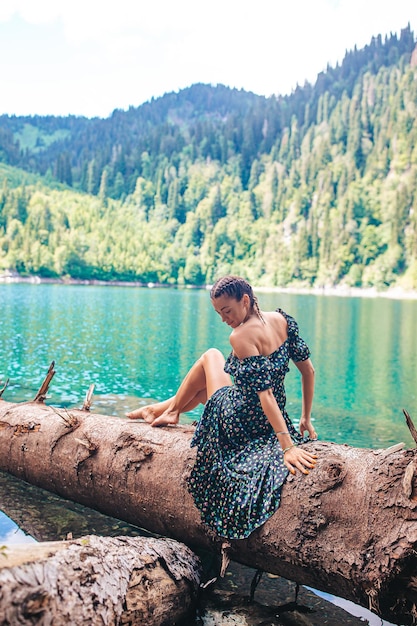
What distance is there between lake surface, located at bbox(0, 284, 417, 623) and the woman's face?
3.05m

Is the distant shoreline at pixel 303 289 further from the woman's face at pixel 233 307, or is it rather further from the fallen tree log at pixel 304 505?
the woman's face at pixel 233 307

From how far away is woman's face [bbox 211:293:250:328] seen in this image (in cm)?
496

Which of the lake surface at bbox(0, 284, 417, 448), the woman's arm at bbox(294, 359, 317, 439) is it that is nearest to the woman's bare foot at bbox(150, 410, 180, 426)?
the woman's arm at bbox(294, 359, 317, 439)

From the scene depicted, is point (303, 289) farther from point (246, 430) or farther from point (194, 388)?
point (246, 430)

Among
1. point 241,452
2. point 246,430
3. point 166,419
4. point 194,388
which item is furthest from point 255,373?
point 166,419

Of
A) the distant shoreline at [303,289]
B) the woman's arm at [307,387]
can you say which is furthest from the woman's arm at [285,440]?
the distant shoreline at [303,289]

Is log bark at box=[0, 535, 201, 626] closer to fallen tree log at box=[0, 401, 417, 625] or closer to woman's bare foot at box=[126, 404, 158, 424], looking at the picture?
fallen tree log at box=[0, 401, 417, 625]

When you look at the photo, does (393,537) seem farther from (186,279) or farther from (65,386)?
(186,279)

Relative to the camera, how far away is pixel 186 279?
591 ft

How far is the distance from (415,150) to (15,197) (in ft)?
370

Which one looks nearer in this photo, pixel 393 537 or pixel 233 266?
pixel 393 537

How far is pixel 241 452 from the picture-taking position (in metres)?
5.01

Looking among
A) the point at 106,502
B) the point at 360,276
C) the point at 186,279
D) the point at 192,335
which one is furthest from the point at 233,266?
the point at 106,502

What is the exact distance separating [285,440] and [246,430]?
431mm
